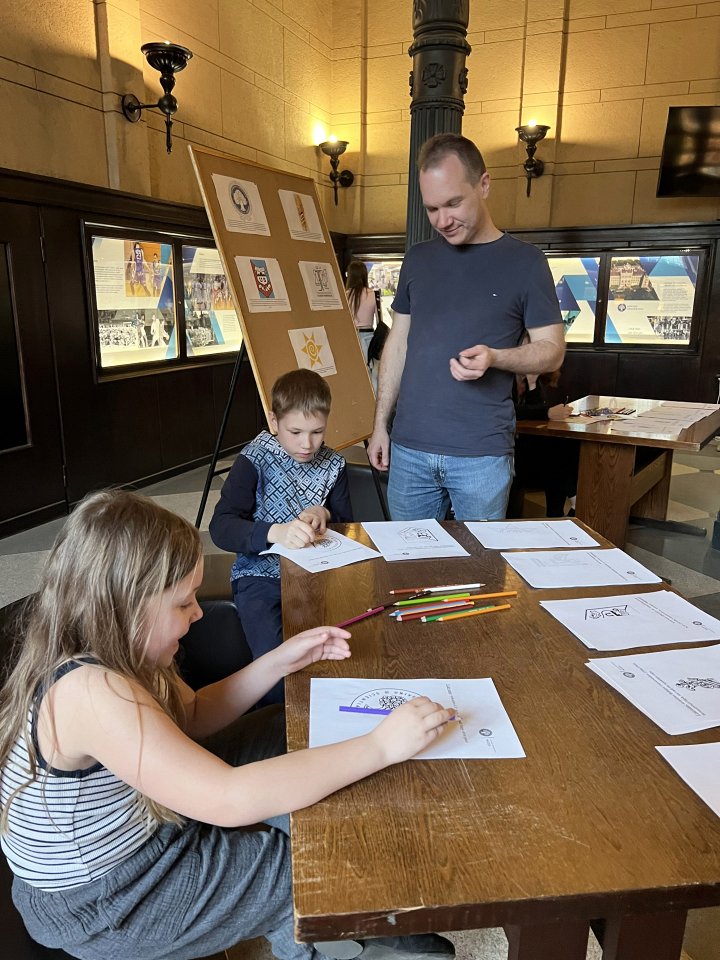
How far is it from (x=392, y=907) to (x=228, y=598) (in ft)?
4.32

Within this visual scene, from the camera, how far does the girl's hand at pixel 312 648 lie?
1116mm

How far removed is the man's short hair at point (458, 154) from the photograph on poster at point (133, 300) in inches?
112

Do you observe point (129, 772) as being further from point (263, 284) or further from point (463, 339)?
point (263, 284)

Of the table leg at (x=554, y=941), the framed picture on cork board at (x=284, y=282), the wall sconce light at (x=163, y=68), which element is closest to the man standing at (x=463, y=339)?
the framed picture on cork board at (x=284, y=282)

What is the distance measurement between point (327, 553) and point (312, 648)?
48 cm

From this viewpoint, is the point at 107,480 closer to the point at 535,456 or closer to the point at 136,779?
the point at 535,456

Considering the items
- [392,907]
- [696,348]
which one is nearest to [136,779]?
[392,907]

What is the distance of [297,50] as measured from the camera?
6.54 meters

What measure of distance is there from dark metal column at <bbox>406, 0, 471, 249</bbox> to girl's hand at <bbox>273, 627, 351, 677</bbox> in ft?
8.70

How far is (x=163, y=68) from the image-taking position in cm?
431

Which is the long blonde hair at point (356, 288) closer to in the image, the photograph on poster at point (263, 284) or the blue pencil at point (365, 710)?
the photograph on poster at point (263, 284)

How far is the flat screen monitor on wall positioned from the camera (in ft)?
19.6

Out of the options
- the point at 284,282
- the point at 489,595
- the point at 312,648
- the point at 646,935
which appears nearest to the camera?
the point at 646,935

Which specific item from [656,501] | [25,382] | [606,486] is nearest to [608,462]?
[606,486]
